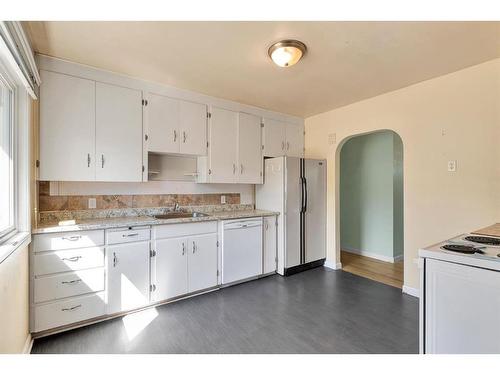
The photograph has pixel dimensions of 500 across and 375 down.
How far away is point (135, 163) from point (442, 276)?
108 inches

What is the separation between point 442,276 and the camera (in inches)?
54.5

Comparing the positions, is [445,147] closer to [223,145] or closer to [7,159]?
[223,145]

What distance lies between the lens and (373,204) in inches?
175

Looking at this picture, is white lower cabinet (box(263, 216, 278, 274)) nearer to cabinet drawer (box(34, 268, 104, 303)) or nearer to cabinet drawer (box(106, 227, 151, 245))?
cabinet drawer (box(106, 227, 151, 245))

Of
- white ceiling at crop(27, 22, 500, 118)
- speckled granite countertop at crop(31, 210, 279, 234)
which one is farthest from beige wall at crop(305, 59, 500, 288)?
speckled granite countertop at crop(31, 210, 279, 234)

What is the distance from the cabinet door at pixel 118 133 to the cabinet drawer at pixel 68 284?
900mm

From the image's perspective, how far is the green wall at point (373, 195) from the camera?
13.8 ft

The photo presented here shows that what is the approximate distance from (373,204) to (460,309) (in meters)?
3.33

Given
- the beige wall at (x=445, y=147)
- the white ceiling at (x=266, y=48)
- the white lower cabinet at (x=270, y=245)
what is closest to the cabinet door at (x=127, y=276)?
the white lower cabinet at (x=270, y=245)

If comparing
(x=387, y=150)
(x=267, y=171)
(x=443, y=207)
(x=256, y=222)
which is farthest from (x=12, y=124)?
(x=387, y=150)

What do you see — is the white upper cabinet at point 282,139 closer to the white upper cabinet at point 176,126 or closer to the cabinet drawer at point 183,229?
the white upper cabinet at point 176,126

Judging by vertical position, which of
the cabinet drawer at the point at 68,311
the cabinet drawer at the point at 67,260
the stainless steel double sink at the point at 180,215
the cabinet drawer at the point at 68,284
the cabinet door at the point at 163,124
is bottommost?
the cabinet drawer at the point at 68,311

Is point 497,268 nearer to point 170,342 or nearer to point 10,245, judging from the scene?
point 170,342

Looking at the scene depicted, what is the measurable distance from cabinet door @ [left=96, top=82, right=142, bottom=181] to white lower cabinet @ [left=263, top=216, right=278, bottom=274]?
1.76 m
